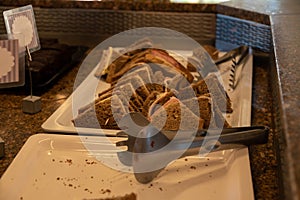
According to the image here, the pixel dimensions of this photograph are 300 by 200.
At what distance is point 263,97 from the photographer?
4.29 feet

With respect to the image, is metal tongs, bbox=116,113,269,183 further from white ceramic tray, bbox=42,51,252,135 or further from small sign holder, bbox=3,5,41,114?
small sign holder, bbox=3,5,41,114

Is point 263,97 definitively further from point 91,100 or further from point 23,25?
point 23,25

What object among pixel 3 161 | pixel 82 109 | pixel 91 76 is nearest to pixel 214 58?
pixel 91 76

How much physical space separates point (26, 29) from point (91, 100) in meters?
0.25

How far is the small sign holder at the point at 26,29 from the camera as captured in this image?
105 cm

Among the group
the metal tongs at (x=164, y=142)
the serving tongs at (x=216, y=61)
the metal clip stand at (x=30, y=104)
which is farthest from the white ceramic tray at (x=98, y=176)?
the serving tongs at (x=216, y=61)

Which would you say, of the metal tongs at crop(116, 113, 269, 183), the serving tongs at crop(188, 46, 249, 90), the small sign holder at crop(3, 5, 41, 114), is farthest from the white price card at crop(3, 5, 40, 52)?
the serving tongs at crop(188, 46, 249, 90)

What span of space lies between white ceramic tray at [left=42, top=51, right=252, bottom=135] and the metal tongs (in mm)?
137

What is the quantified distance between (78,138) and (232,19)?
3.06ft

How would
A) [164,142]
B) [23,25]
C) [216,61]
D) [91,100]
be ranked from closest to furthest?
1. [164,142]
2. [23,25]
3. [91,100]
4. [216,61]

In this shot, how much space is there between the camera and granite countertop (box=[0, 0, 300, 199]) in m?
0.57

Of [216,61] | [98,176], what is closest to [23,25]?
[98,176]

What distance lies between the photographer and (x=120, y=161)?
92cm

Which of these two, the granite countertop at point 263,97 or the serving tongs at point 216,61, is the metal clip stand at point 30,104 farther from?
the serving tongs at point 216,61
